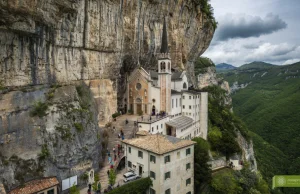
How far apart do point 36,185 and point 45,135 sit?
4.58 m

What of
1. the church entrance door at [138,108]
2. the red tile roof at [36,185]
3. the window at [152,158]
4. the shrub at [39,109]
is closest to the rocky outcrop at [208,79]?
the church entrance door at [138,108]

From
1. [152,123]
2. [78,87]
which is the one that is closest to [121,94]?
[152,123]

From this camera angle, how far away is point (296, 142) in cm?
8056

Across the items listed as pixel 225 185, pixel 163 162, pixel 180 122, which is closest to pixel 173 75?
pixel 180 122

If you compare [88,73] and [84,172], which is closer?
[84,172]

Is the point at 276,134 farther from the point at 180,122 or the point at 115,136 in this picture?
the point at 115,136

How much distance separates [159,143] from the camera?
2600 centimetres

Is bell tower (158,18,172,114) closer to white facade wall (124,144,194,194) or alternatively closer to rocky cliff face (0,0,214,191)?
rocky cliff face (0,0,214,191)

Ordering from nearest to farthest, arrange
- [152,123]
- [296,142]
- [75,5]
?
[75,5], [152,123], [296,142]

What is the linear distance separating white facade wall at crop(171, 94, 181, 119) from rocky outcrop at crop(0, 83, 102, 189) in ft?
65.3

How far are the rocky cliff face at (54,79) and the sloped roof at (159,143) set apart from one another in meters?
5.11

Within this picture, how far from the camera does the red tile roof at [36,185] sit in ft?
59.6

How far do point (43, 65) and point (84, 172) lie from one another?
41.0 feet

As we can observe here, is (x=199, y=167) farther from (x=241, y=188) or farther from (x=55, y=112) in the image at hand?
(x=55, y=112)
